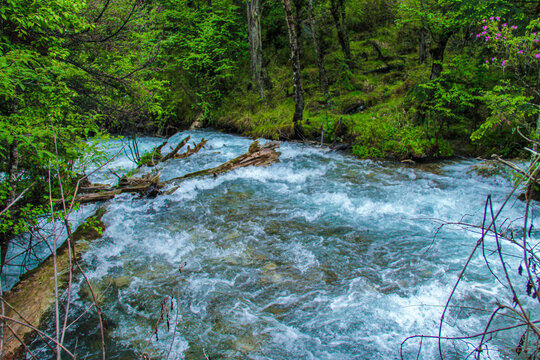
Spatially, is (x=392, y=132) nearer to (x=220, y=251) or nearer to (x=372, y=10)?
(x=220, y=251)

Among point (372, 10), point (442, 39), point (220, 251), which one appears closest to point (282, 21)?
point (372, 10)

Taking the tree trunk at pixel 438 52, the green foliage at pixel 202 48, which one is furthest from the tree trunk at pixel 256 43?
the tree trunk at pixel 438 52

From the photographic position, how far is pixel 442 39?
10.1 m

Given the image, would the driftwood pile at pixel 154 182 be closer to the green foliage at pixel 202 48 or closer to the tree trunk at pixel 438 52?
the tree trunk at pixel 438 52

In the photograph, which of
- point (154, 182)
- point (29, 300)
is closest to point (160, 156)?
point (154, 182)

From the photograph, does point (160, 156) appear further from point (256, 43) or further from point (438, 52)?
point (256, 43)

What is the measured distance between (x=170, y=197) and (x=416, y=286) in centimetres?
580

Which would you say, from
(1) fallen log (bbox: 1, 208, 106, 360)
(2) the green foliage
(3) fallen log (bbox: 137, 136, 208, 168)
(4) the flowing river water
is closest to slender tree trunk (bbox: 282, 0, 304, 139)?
(3) fallen log (bbox: 137, 136, 208, 168)

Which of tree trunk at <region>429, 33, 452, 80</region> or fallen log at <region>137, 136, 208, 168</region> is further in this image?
tree trunk at <region>429, 33, 452, 80</region>

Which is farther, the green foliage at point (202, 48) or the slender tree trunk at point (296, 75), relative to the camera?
the green foliage at point (202, 48)

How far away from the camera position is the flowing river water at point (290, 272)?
3.60 metres

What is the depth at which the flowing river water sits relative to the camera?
3.60m

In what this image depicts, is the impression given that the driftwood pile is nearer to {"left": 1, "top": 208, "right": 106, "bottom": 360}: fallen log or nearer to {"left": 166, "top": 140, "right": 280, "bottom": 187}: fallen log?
{"left": 166, "top": 140, "right": 280, "bottom": 187}: fallen log

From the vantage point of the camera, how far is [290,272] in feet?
15.9
